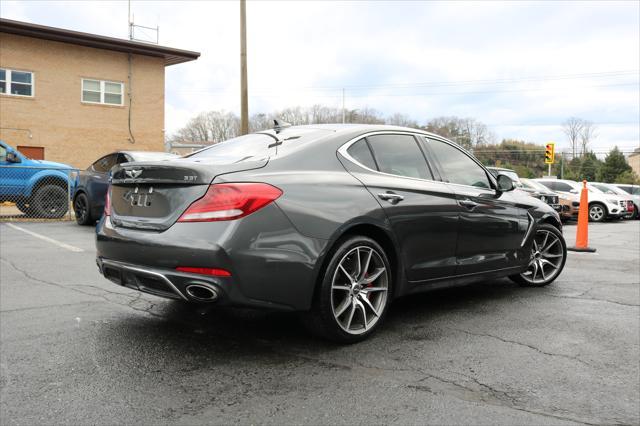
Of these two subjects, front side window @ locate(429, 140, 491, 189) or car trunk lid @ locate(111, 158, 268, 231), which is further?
front side window @ locate(429, 140, 491, 189)

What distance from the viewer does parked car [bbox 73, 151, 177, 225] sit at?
10.9 m

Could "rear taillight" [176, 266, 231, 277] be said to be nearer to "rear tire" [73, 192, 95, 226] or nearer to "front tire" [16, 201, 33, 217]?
"rear tire" [73, 192, 95, 226]

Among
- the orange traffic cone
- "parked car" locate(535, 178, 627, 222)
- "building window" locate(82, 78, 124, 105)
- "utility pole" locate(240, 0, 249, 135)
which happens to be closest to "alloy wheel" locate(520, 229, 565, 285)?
the orange traffic cone

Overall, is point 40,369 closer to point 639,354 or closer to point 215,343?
point 215,343

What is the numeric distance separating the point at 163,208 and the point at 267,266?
80cm

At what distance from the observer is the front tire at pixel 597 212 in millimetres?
21328

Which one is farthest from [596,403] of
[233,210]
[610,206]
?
[610,206]

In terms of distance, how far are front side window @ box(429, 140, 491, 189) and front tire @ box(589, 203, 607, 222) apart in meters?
18.3

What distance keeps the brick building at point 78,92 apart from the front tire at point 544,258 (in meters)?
23.6

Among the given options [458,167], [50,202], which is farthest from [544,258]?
[50,202]

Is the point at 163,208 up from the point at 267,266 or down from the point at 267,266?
up

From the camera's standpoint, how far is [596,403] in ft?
9.97

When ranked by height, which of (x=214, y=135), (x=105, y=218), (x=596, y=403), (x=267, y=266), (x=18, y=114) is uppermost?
(x=214, y=135)

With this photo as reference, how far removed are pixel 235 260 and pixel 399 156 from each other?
1.88 meters
